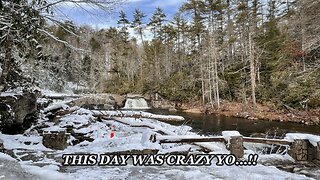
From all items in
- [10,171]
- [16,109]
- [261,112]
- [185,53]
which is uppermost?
[185,53]

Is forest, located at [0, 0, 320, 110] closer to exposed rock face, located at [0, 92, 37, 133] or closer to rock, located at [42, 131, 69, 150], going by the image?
exposed rock face, located at [0, 92, 37, 133]

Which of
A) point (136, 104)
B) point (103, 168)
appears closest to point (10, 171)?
point (103, 168)

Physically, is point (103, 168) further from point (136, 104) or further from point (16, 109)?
point (136, 104)

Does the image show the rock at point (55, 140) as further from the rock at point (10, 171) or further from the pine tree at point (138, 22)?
the pine tree at point (138, 22)

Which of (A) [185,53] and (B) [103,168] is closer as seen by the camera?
(B) [103,168]

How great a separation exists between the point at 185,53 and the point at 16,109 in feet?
101

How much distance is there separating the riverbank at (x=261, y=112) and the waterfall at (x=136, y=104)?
4.87 metres

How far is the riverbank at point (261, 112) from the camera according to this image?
16.2 m

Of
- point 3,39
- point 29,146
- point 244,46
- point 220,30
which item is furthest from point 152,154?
point 220,30

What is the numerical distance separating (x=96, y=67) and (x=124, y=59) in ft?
110

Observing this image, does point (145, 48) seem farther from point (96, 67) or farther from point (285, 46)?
point (96, 67)

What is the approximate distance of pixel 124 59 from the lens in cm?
4091

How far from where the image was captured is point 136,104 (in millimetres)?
30188

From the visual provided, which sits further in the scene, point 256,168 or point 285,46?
point 285,46
